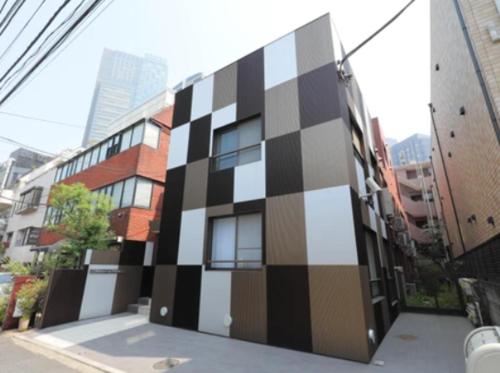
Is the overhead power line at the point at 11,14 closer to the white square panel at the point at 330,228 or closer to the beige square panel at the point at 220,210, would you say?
the beige square panel at the point at 220,210

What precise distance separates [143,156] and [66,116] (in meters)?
4.37

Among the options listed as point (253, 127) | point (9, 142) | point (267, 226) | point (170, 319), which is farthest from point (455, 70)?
point (9, 142)

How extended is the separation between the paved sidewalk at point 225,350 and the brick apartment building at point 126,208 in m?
1.44

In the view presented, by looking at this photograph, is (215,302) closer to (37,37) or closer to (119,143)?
(37,37)

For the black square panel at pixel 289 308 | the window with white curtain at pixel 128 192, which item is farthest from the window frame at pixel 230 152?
the window with white curtain at pixel 128 192

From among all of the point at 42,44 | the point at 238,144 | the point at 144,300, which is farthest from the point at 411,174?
the point at 42,44

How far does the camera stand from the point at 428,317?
778 cm

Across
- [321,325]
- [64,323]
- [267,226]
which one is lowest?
[64,323]

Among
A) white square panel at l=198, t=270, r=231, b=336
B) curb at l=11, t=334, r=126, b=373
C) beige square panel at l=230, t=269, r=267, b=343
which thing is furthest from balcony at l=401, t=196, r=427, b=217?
curb at l=11, t=334, r=126, b=373

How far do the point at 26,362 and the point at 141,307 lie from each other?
13.7ft

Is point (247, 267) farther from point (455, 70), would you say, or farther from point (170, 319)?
point (455, 70)

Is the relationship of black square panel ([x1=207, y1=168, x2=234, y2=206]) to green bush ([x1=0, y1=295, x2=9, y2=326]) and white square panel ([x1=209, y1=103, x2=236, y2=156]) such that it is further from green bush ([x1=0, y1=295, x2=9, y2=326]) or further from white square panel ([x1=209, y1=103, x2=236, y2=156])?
green bush ([x1=0, y1=295, x2=9, y2=326])

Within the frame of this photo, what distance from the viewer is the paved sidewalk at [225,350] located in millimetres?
3930

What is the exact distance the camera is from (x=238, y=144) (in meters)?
7.00
